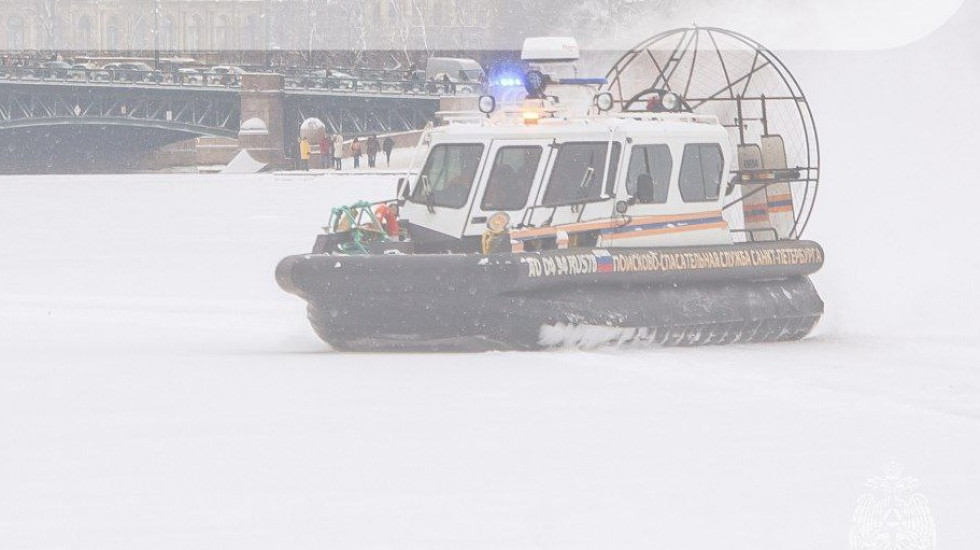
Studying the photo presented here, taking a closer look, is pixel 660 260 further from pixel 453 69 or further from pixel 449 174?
pixel 453 69

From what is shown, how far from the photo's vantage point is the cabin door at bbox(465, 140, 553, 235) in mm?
12828

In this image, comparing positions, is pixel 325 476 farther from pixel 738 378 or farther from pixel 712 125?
pixel 712 125

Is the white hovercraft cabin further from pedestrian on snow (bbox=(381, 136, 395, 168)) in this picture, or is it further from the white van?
the white van

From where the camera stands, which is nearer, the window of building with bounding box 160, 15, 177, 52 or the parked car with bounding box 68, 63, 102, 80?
the parked car with bounding box 68, 63, 102, 80

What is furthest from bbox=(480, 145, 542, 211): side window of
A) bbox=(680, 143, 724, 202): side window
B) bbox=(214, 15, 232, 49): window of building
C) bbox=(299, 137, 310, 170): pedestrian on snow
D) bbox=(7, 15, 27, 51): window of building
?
bbox=(214, 15, 232, 49): window of building

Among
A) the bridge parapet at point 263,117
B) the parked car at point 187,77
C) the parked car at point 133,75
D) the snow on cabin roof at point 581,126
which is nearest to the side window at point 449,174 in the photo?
the snow on cabin roof at point 581,126

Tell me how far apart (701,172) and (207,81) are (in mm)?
60636

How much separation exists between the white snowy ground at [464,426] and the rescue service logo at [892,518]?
7cm

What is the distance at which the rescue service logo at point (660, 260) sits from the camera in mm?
12258

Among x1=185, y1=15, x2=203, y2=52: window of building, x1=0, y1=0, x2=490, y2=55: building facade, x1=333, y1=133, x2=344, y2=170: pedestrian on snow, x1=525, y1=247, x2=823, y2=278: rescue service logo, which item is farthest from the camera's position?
x1=185, y1=15, x2=203, y2=52: window of building

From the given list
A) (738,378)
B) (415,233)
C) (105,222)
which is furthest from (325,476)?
(105,222)

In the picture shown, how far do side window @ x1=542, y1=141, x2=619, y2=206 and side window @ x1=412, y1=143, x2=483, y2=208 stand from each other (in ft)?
2.03

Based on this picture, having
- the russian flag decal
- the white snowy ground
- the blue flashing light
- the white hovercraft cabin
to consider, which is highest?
the blue flashing light

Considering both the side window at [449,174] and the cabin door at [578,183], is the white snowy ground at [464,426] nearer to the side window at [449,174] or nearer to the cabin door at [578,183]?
the cabin door at [578,183]
